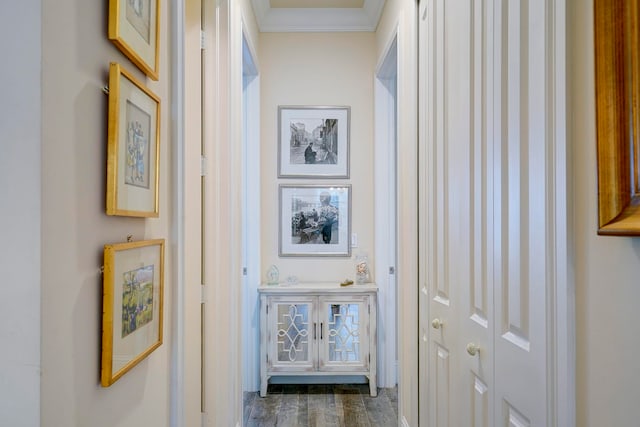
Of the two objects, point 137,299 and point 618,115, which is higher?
point 618,115

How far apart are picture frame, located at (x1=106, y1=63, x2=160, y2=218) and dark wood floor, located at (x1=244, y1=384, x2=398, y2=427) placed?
2.32 metres

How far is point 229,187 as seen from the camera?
2.40 metres

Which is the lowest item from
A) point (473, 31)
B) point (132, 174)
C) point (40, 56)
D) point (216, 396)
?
point (216, 396)

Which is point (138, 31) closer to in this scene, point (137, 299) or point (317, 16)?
point (137, 299)

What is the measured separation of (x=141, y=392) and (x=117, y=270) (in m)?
0.39

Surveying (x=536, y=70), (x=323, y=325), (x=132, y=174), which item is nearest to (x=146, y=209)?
(x=132, y=174)

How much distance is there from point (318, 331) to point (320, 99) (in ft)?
6.26

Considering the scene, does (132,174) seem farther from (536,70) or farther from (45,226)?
(536,70)

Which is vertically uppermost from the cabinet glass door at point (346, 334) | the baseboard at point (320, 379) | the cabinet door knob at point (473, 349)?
the cabinet door knob at point (473, 349)

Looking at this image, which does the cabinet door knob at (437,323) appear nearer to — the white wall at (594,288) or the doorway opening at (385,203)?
the white wall at (594,288)

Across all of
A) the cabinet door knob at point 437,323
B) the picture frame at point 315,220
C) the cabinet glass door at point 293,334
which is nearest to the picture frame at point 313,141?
the picture frame at point 315,220

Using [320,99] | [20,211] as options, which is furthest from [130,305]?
[320,99]

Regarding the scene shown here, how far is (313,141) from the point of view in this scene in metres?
3.82

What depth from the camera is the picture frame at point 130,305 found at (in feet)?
3.16
